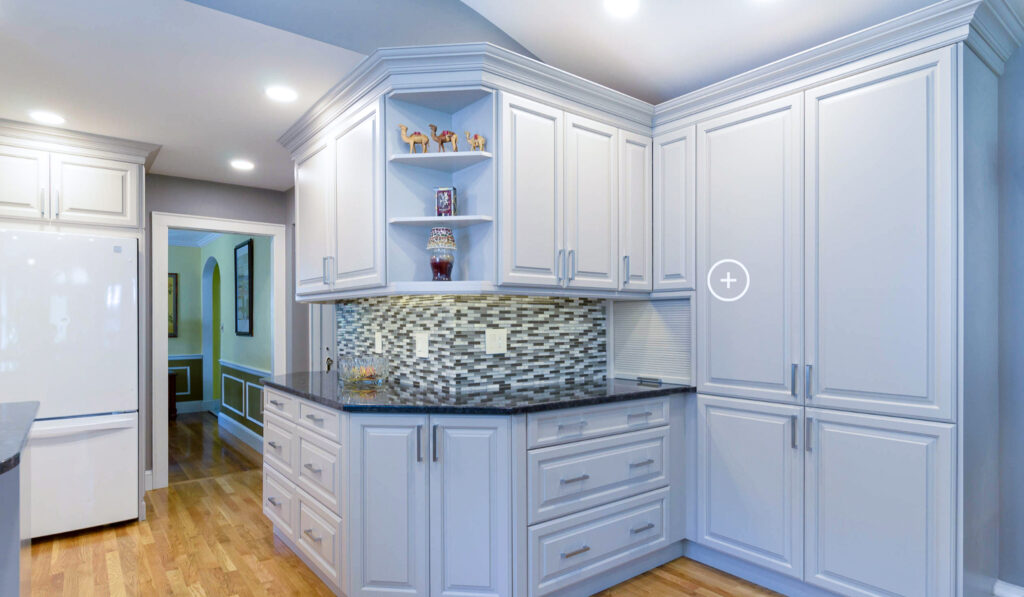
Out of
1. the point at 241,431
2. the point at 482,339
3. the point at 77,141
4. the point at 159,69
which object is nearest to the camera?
the point at 159,69

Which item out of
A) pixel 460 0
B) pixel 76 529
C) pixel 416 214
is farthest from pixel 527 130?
pixel 76 529

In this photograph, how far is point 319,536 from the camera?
8.24ft

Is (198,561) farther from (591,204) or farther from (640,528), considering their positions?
(591,204)

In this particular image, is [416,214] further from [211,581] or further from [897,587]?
[897,587]

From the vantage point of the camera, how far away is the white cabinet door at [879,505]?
2020 millimetres

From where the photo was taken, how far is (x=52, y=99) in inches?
114

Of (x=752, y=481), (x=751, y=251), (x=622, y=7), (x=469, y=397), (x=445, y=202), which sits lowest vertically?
(x=752, y=481)

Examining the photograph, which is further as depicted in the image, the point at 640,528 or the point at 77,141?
the point at 77,141

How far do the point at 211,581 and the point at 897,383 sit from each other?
3041mm

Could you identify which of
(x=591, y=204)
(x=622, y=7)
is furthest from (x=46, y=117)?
(x=622, y=7)

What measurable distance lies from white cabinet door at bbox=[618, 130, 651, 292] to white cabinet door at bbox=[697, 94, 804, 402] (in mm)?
195

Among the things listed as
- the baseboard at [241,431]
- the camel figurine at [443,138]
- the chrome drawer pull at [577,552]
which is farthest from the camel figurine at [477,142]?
the baseboard at [241,431]

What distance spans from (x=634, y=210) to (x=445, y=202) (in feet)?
3.28

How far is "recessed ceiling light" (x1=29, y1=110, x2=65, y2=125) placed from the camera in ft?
10.1
